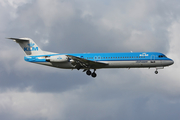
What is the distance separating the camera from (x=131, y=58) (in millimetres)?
48000

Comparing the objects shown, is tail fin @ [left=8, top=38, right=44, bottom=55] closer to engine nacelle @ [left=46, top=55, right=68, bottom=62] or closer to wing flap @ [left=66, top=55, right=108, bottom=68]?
engine nacelle @ [left=46, top=55, right=68, bottom=62]

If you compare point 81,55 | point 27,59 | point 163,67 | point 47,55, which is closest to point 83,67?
point 81,55

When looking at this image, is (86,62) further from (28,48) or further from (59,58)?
(28,48)

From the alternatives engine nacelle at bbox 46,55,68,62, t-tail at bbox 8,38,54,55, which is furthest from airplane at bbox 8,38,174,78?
t-tail at bbox 8,38,54,55

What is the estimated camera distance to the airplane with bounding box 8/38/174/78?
48031 mm

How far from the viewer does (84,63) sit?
48.7 m

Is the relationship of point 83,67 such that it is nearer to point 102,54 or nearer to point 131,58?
point 102,54

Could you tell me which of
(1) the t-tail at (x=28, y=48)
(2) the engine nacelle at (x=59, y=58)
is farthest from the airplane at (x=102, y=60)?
(1) the t-tail at (x=28, y=48)

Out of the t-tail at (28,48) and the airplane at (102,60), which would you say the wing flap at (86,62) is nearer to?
the airplane at (102,60)

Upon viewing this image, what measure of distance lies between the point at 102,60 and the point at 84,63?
10.7 ft

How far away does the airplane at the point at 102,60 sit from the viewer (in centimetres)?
4803

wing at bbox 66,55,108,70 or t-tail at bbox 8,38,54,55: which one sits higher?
t-tail at bbox 8,38,54,55

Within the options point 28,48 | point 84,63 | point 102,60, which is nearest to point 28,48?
point 28,48

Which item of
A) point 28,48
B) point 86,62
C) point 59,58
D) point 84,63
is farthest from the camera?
point 28,48
